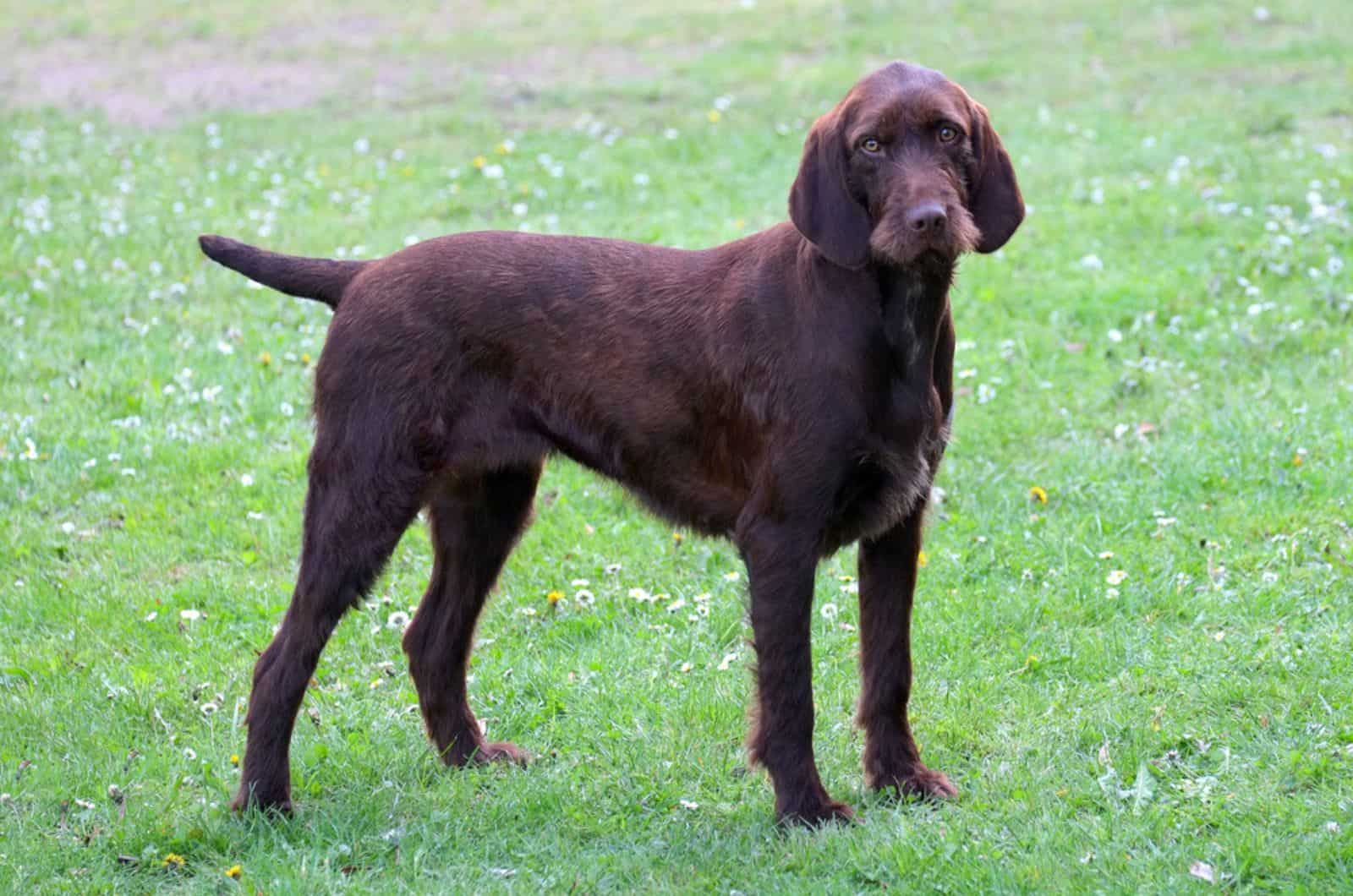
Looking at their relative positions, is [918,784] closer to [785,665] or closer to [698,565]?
[785,665]

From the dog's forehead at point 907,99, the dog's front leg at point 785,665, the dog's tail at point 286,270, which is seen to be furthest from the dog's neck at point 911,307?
the dog's tail at point 286,270

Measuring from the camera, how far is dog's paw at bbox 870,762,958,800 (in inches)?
176

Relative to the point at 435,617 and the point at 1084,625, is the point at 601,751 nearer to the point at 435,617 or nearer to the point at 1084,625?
the point at 435,617

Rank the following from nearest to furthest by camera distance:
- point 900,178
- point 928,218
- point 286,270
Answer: point 928,218
point 900,178
point 286,270

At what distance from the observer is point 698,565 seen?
20.0ft

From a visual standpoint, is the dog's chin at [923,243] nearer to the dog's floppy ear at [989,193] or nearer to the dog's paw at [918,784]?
the dog's floppy ear at [989,193]

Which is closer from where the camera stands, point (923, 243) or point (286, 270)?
point (923, 243)

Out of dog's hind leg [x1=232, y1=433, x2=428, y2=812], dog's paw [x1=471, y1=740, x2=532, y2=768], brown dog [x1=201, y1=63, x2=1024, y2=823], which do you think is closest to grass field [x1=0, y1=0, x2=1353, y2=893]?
dog's paw [x1=471, y1=740, x2=532, y2=768]

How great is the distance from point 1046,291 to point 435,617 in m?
4.64

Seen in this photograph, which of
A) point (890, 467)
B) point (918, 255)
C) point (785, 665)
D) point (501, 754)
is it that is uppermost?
point (918, 255)

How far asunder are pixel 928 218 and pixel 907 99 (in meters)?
0.35

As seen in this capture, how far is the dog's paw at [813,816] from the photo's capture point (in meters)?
4.30

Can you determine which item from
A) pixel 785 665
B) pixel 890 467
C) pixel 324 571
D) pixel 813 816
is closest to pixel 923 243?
pixel 890 467

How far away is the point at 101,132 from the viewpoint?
13484 millimetres
